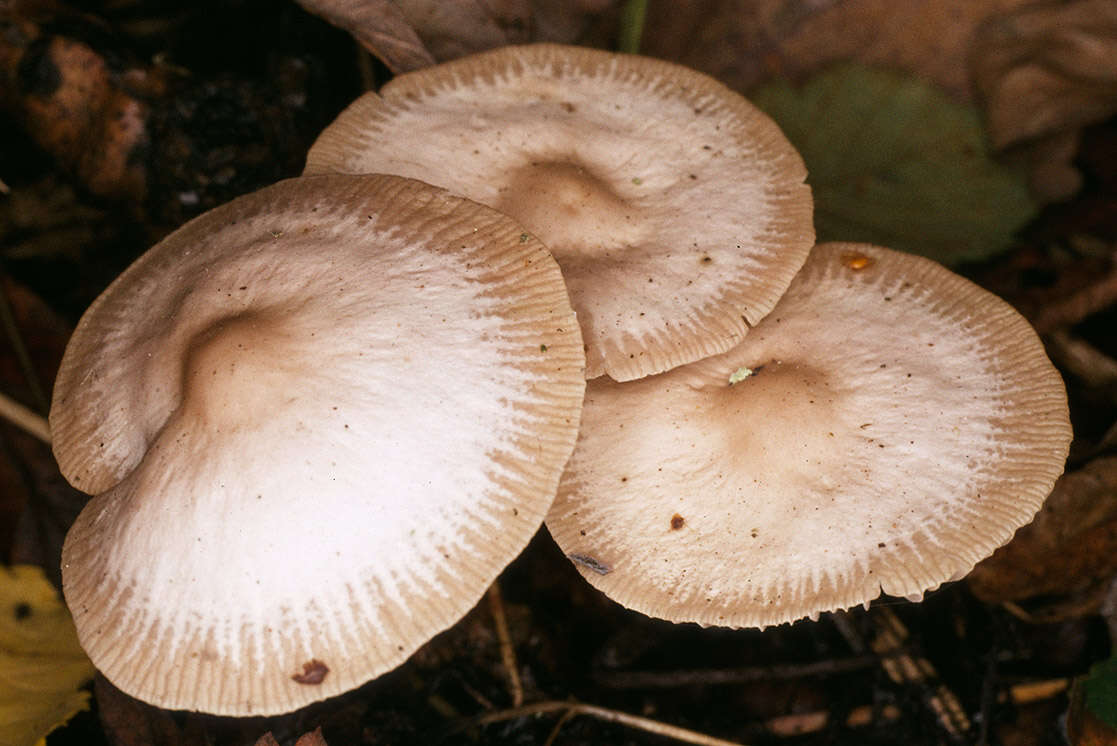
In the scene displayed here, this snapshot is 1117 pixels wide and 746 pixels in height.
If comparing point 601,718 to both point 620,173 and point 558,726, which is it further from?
point 620,173

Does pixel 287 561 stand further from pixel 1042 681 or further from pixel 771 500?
pixel 1042 681

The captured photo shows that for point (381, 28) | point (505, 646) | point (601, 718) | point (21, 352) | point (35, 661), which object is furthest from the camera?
point (21, 352)

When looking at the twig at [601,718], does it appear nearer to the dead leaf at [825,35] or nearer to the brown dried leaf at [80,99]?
the brown dried leaf at [80,99]

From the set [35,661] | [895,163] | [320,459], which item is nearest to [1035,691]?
[895,163]

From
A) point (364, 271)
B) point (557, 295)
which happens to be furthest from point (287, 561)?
point (557, 295)

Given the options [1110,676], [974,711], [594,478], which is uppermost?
[594,478]
